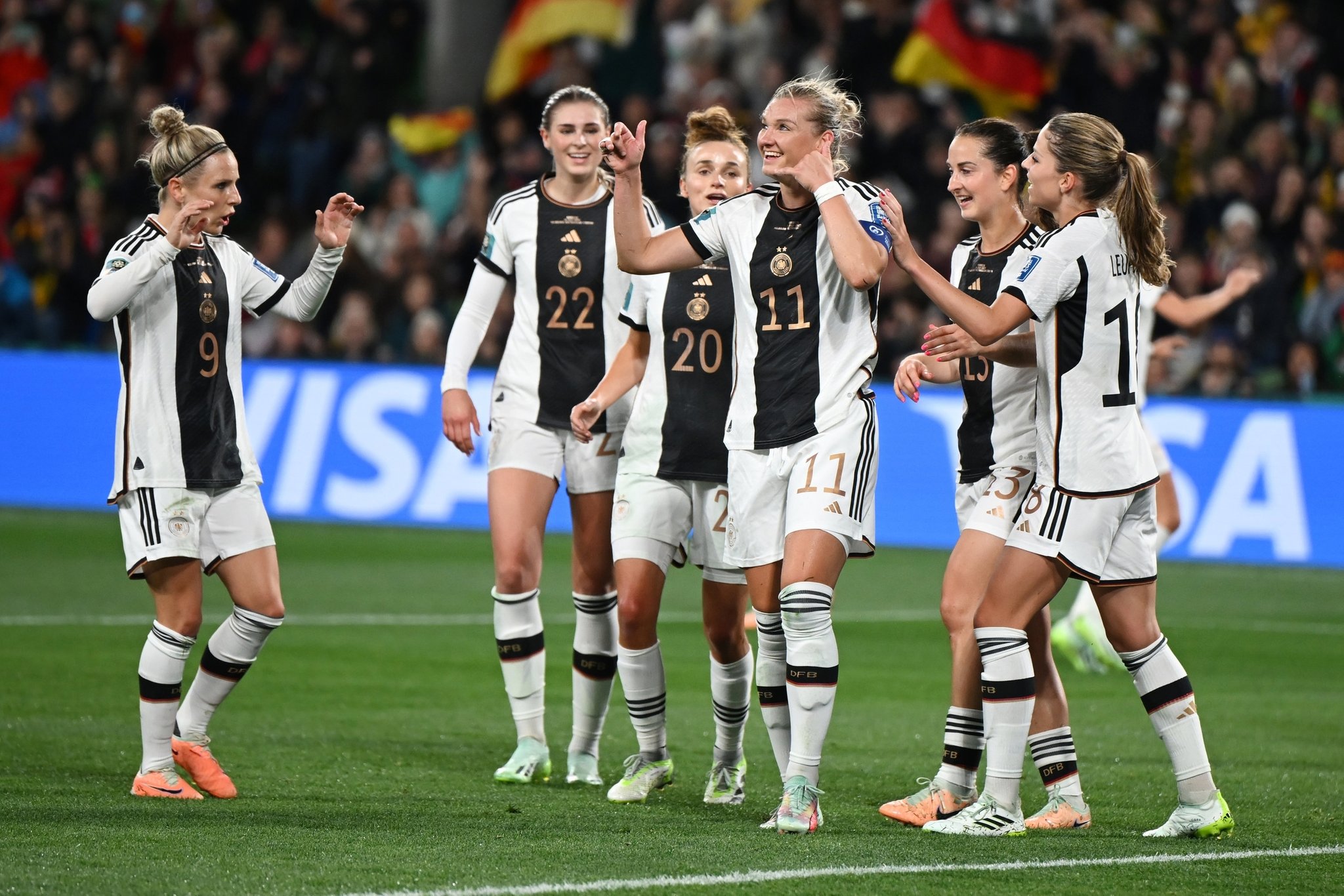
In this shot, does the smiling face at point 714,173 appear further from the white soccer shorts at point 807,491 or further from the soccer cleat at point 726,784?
the soccer cleat at point 726,784

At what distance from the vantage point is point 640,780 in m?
6.63

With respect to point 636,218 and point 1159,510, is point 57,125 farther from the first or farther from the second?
point 636,218

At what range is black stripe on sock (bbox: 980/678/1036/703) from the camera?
5.85 metres

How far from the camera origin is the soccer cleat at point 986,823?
230 inches

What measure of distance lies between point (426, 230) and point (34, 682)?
1065cm

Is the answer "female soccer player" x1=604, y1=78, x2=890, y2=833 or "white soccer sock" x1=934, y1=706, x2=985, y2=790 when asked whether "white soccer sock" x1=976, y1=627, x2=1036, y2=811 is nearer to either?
"white soccer sock" x1=934, y1=706, x2=985, y2=790

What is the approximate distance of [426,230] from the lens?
18984mm

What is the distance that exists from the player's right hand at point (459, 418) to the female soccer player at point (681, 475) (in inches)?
22.7

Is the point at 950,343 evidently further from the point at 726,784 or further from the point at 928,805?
the point at 726,784

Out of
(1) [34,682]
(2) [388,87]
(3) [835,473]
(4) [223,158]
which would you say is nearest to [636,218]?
(3) [835,473]

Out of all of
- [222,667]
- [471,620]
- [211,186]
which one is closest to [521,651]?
[222,667]

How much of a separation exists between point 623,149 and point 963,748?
2267mm

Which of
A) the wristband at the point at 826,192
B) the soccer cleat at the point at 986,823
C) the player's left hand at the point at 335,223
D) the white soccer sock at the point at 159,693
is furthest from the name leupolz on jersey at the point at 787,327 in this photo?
the white soccer sock at the point at 159,693

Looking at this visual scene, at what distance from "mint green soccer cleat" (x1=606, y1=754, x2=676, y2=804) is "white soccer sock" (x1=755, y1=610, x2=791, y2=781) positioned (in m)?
0.58
